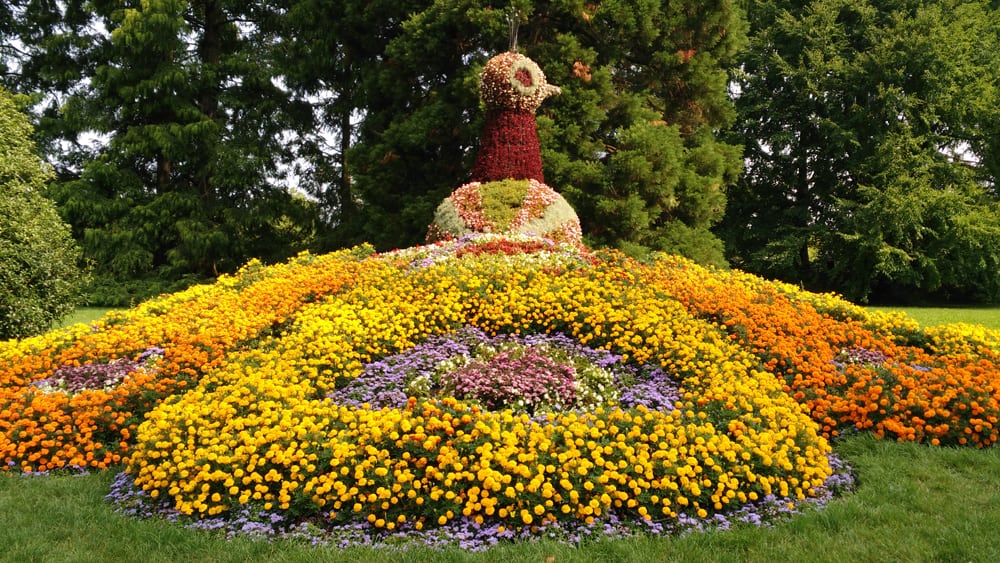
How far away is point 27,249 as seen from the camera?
7.56m

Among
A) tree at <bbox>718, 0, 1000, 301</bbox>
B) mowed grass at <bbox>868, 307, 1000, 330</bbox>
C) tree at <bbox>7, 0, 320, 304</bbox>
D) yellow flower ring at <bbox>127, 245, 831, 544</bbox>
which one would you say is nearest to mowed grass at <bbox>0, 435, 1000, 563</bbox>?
yellow flower ring at <bbox>127, 245, 831, 544</bbox>

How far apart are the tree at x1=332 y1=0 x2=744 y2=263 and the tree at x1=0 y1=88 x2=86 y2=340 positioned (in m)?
7.05

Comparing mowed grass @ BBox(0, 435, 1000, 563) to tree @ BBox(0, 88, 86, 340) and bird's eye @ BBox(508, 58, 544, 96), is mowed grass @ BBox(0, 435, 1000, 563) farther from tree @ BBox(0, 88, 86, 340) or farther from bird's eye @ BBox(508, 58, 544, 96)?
bird's eye @ BBox(508, 58, 544, 96)

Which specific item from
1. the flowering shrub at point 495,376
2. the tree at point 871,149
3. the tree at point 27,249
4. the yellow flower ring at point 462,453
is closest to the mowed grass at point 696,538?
the yellow flower ring at point 462,453

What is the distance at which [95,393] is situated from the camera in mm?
4617

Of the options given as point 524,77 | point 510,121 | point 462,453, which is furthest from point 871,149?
point 462,453

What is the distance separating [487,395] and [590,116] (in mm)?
10030

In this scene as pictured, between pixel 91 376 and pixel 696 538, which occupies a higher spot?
pixel 91 376

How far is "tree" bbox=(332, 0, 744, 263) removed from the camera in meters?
13.1

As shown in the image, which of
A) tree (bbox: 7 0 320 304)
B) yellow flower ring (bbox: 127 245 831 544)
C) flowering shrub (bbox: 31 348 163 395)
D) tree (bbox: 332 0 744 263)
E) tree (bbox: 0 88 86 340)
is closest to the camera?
yellow flower ring (bbox: 127 245 831 544)

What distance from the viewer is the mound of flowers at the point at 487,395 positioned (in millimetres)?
3256

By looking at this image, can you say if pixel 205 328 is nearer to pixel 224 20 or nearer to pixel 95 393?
pixel 95 393

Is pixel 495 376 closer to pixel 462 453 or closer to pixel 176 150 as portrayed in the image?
pixel 462 453

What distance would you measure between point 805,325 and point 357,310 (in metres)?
4.32
